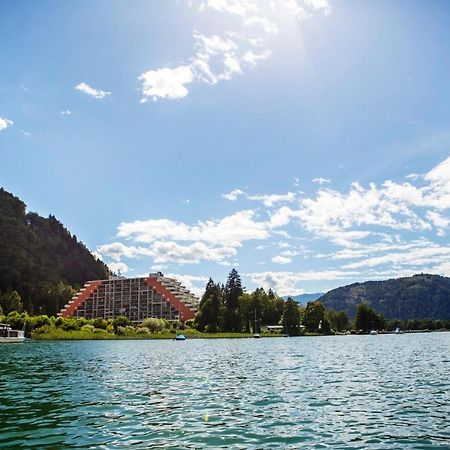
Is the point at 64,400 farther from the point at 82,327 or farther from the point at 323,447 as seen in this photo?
the point at 82,327

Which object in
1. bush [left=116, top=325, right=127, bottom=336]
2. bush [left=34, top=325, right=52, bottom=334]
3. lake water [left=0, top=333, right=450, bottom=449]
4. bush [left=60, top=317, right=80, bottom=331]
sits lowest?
lake water [left=0, top=333, right=450, bottom=449]

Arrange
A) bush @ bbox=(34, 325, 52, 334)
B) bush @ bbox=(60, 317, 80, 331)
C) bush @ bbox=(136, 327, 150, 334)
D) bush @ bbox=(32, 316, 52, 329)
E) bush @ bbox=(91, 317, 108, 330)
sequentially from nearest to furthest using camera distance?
bush @ bbox=(34, 325, 52, 334)
bush @ bbox=(60, 317, 80, 331)
bush @ bbox=(32, 316, 52, 329)
bush @ bbox=(91, 317, 108, 330)
bush @ bbox=(136, 327, 150, 334)

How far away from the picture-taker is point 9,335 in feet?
495

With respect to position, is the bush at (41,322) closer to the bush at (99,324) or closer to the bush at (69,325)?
the bush at (69,325)

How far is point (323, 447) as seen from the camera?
15906 millimetres

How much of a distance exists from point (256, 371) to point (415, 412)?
2298 centimetres

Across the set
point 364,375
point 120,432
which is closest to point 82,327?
point 364,375

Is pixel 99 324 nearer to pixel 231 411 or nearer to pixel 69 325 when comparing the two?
pixel 69 325

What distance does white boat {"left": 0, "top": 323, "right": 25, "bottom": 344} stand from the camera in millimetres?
140775

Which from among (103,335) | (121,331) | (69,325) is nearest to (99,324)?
(121,331)

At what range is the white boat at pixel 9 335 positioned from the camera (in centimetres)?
14077

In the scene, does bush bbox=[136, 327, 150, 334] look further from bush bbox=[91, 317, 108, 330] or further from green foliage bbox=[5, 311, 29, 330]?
green foliage bbox=[5, 311, 29, 330]

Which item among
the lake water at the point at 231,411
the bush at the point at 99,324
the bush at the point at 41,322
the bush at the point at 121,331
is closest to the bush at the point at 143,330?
the bush at the point at 121,331

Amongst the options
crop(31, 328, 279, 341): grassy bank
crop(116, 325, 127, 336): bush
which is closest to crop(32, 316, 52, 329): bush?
crop(31, 328, 279, 341): grassy bank
